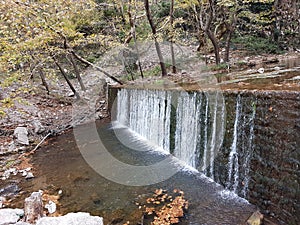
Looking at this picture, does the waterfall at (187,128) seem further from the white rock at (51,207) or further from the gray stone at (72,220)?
the white rock at (51,207)

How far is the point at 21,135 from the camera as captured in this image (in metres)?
8.17

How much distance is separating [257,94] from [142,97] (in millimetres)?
4990

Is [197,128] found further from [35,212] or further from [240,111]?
[35,212]

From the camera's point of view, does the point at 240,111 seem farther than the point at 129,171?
No

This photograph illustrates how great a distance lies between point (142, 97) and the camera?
838 cm

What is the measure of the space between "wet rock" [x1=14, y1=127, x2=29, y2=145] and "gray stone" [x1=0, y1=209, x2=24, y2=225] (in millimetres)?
4441

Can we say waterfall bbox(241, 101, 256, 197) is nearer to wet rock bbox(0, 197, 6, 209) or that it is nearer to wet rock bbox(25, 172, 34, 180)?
wet rock bbox(0, 197, 6, 209)

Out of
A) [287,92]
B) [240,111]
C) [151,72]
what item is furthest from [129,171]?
[151,72]

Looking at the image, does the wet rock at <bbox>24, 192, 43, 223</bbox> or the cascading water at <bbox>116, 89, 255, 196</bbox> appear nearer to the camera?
the wet rock at <bbox>24, 192, 43, 223</bbox>

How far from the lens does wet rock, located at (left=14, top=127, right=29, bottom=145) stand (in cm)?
800

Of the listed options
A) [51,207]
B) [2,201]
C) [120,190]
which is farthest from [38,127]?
[120,190]

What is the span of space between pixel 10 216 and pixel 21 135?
4930mm

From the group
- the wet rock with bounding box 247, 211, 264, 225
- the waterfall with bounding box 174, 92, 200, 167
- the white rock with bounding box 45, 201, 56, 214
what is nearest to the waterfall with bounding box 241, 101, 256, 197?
the wet rock with bounding box 247, 211, 264, 225

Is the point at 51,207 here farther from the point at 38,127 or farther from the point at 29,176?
the point at 38,127
